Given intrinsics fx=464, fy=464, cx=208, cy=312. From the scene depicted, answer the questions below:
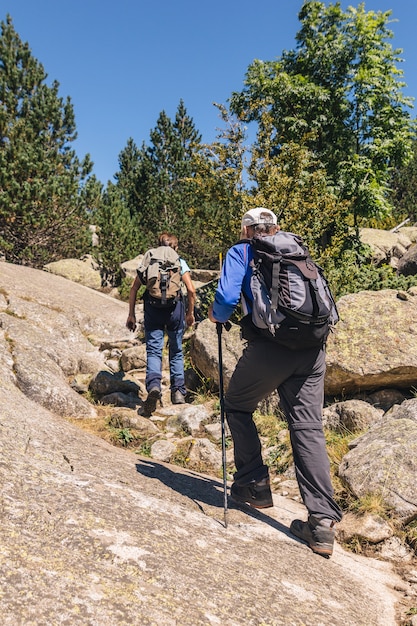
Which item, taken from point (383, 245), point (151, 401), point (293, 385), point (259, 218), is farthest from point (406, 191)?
point (293, 385)

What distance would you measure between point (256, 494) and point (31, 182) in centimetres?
1283

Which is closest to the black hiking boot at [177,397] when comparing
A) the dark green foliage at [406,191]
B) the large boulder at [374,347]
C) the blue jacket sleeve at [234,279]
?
the large boulder at [374,347]

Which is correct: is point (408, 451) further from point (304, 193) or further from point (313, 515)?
point (304, 193)

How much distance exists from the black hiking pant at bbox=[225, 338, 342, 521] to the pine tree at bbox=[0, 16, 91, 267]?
11.9 metres

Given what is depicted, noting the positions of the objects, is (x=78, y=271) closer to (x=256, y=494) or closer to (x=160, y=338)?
(x=160, y=338)

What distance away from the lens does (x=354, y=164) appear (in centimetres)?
1446

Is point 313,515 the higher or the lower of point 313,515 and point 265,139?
the lower

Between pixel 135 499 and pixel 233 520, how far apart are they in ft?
2.30

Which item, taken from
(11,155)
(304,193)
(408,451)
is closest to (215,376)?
(408,451)

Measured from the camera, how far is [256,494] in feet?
10.8

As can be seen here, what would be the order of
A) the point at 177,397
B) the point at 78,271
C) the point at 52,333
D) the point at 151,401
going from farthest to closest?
the point at 78,271 → the point at 52,333 → the point at 177,397 → the point at 151,401

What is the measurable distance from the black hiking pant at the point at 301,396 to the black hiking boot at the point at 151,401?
2518 millimetres

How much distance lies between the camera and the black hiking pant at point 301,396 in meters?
2.94

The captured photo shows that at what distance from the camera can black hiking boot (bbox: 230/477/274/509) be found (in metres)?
3.30
